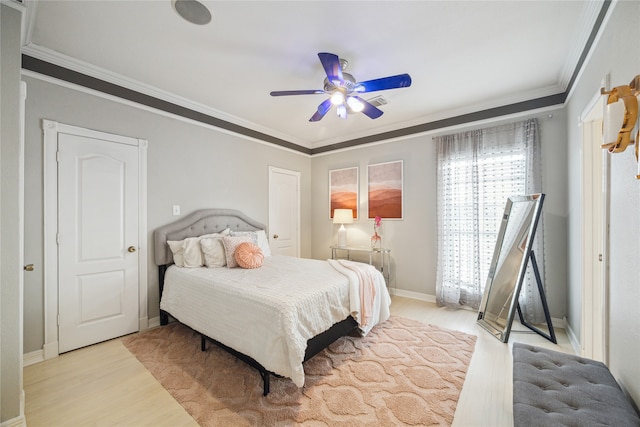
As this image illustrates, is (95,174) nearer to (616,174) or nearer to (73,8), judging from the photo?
(73,8)

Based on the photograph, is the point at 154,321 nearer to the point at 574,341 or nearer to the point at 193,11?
the point at 193,11

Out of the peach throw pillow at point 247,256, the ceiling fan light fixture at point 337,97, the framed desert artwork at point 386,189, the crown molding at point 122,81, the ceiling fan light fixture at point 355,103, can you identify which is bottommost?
the peach throw pillow at point 247,256

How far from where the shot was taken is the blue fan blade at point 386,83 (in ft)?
6.71

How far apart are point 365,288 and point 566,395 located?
1596mm

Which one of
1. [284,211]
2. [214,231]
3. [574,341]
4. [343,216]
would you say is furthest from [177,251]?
[574,341]

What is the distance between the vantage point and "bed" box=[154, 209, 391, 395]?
1.79m

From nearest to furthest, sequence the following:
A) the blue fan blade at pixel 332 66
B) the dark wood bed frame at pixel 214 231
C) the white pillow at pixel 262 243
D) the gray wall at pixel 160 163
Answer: the blue fan blade at pixel 332 66 → the dark wood bed frame at pixel 214 231 → the gray wall at pixel 160 163 → the white pillow at pixel 262 243

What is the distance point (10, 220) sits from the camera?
1523mm

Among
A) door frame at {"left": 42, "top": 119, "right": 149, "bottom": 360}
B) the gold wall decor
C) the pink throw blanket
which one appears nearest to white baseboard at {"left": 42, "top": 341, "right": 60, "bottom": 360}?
door frame at {"left": 42, "top": 119, "right": 149, "bottom": 360}

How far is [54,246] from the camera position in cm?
235

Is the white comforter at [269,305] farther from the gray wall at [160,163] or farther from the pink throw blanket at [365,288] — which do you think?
the gray wall at [160,163]

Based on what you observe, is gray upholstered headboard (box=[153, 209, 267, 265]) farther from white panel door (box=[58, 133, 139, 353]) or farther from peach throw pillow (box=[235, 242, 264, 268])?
peach throw pillow (box=[235, 242, 264, 268])

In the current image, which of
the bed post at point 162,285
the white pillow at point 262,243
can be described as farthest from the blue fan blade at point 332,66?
the bed post at point 162,285

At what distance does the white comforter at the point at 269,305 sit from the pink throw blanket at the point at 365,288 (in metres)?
0.08
